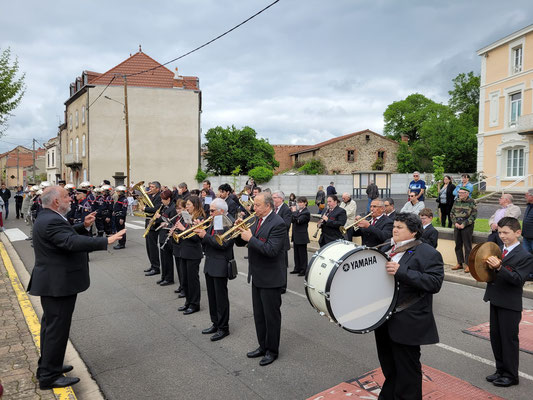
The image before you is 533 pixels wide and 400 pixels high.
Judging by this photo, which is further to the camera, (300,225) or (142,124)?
(142,124)

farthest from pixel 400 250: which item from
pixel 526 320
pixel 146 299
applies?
pixel 146 299

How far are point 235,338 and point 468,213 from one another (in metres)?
6.49

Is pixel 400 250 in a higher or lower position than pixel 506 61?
lower

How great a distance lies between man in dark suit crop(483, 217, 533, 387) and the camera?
4.32m

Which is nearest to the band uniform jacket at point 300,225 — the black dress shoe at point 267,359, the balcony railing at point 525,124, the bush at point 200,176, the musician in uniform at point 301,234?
the musician in uniform at point 301,234

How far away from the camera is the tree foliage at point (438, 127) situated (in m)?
43.9

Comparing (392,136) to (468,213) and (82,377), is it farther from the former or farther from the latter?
(82,377)

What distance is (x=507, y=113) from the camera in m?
27.3

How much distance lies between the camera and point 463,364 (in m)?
4.87

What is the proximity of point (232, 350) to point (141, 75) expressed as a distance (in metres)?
35.9

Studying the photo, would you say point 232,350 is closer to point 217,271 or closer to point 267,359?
point 267,359

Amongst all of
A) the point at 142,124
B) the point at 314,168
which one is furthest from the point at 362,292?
the point at 314,168

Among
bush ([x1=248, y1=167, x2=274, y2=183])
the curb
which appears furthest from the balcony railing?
the curb

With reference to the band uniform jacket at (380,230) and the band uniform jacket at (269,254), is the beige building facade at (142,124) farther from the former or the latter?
the band uniform jacket at (269,254)
